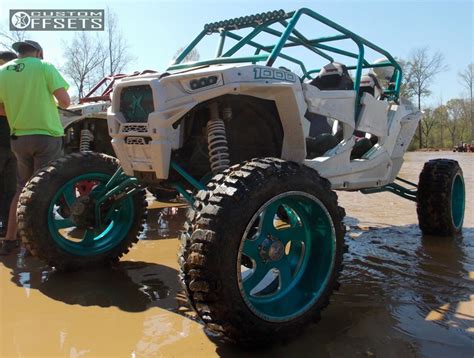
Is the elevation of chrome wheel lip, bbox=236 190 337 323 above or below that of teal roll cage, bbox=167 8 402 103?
below

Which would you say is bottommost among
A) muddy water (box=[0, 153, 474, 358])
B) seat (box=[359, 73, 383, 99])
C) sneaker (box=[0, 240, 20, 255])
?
muddy water (box=[0, 153, 474, 358])

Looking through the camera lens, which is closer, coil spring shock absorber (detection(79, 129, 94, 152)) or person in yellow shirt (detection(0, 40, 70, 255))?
person in yellow shirt (detection(0, 40, 70, 255))

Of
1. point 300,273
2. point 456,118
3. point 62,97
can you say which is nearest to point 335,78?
point 300,273

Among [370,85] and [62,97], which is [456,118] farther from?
[62,97]

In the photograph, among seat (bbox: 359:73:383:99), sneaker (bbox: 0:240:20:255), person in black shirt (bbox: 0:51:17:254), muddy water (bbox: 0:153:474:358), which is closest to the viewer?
muddy water (bbox: 0:153:474:358)

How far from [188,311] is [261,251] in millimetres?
708

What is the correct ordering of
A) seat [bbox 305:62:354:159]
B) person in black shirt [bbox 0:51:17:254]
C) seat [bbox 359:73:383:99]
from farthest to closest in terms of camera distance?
person in black shirt [bbox 0:51:17:254] → seat [bbox 359:73:383:99] → seat [bbox 305:62:354:159]

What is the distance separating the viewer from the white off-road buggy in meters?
2.53

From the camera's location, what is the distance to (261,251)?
113 inches

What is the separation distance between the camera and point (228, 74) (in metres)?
3.07

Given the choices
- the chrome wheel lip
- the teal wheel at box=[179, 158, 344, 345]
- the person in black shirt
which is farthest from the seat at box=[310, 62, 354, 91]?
the person in black shirt

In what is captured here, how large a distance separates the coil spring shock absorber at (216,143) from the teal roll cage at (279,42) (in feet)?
2.08

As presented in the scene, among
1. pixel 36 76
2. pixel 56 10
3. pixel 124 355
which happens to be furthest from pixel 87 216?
pixel 56 10

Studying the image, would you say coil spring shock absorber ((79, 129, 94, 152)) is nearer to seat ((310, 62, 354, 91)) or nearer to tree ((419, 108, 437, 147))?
seat ((310, 62, 354, 91))
